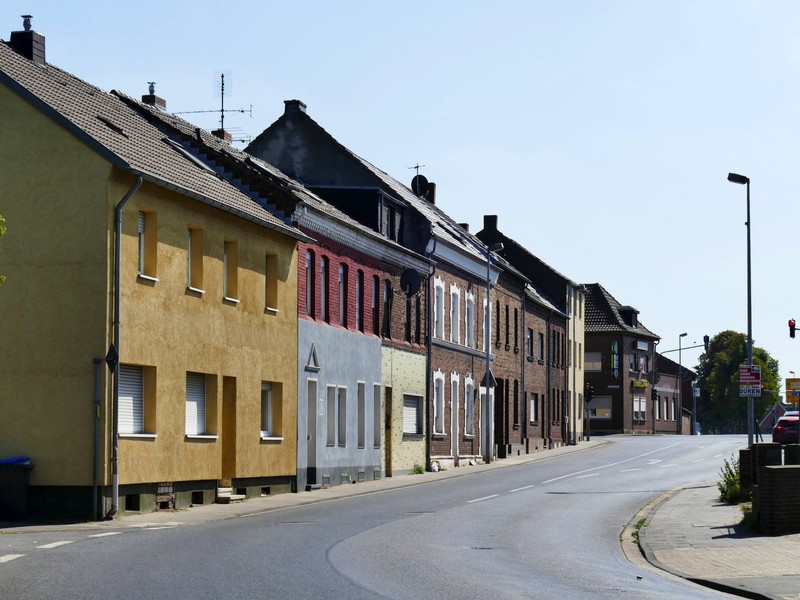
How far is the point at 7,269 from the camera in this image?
26.6 m

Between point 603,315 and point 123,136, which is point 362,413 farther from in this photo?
point 603,315

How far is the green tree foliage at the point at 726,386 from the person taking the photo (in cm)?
13525

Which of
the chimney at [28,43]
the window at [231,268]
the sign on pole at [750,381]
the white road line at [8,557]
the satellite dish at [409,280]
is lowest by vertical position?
the white road line at [8,557]

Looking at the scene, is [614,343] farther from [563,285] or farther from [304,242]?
[304,242]

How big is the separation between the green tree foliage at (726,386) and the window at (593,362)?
35800mm

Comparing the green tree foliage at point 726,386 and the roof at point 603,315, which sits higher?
the roof at point 603,315

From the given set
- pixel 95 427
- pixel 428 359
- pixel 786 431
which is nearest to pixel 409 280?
pixel 428 359

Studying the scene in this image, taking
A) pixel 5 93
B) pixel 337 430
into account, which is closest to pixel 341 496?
pixel 337 430

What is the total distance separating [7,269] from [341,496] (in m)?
9.92

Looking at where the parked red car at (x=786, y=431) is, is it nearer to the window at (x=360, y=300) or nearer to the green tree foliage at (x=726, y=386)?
the window at (x=360, y=300)

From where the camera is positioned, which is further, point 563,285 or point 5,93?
point 563,285

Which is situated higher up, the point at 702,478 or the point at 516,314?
the point at 516,314

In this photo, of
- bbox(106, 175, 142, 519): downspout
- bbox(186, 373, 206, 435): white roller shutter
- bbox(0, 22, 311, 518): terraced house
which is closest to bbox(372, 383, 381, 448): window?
bbox(0, 22, 311, 518): terraced house

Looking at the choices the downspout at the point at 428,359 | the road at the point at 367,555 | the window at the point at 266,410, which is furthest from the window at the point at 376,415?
the road at the point at 367,555
